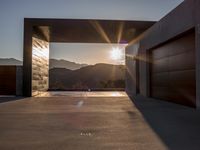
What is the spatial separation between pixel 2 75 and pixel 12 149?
1384 centimetres

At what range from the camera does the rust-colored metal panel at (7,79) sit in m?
16.5

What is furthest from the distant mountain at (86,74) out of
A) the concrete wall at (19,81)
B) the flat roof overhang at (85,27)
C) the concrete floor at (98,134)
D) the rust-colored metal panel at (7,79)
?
the concrete floor at (98,134)

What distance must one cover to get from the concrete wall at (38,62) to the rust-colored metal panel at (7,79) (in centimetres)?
153

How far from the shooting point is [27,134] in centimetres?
479

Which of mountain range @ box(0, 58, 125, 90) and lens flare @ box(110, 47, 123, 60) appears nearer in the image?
lens flare @ box(110, 47, 123, 60)

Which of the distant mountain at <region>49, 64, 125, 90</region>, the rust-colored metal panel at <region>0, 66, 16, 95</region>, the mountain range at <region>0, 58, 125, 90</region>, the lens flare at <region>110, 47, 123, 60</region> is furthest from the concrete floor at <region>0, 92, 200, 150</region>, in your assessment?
the distant mountain at <region>49, 64, 125, 90</region>

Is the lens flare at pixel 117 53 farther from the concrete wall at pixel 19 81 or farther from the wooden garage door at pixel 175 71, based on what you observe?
the concrete wall at pixel 19 81

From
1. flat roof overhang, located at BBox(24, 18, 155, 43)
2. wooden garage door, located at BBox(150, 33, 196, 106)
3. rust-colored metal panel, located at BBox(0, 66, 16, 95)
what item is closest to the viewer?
wooden garage door, located at BBox(150, 33, 196, 106)

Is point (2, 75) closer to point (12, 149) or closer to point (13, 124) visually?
point (13, 124)

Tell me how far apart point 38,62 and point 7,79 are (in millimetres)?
2316

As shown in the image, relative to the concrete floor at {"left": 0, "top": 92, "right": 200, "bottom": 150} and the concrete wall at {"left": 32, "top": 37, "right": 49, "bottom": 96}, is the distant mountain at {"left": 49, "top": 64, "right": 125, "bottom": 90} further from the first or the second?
the concrete floor at {"left": 0, "top": 92, "right": 200, "bottom": 150}

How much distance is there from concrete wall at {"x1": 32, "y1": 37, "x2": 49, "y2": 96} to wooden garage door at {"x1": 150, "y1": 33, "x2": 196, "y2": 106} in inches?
286

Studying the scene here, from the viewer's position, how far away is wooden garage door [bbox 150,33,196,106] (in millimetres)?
9320

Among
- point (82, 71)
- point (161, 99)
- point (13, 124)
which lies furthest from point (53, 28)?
point (82, 71)
